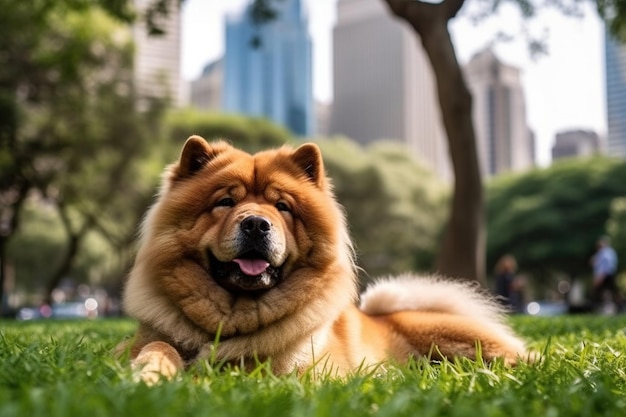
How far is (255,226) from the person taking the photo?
382 centimetres

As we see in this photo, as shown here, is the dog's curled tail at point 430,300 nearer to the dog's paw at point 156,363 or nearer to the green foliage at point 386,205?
the dog's paw at point 156,363

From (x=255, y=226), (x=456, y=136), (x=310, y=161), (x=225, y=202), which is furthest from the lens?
(x=456, y=136)

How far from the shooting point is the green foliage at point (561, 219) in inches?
1774

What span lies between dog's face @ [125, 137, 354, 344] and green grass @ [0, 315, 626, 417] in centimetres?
42

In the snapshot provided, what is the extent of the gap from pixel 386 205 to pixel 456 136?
33.7m

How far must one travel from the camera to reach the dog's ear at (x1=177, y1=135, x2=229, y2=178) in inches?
173

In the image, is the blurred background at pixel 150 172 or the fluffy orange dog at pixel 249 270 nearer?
the fluffy orange dog at pixel 249 270

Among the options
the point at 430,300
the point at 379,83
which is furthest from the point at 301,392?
the point at 379,83

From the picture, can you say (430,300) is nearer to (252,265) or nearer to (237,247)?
(252,265)

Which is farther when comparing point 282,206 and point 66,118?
point 66,118

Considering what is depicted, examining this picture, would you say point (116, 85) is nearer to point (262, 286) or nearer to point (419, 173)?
point (262, 286)

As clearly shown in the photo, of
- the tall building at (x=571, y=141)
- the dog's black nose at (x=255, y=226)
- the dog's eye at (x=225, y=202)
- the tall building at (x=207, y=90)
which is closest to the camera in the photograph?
the dog's black nose at (x=255, y=226)

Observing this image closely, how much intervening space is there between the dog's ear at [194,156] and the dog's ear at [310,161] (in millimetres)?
534

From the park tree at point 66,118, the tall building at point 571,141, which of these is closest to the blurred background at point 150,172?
the park tree at point 66,118
